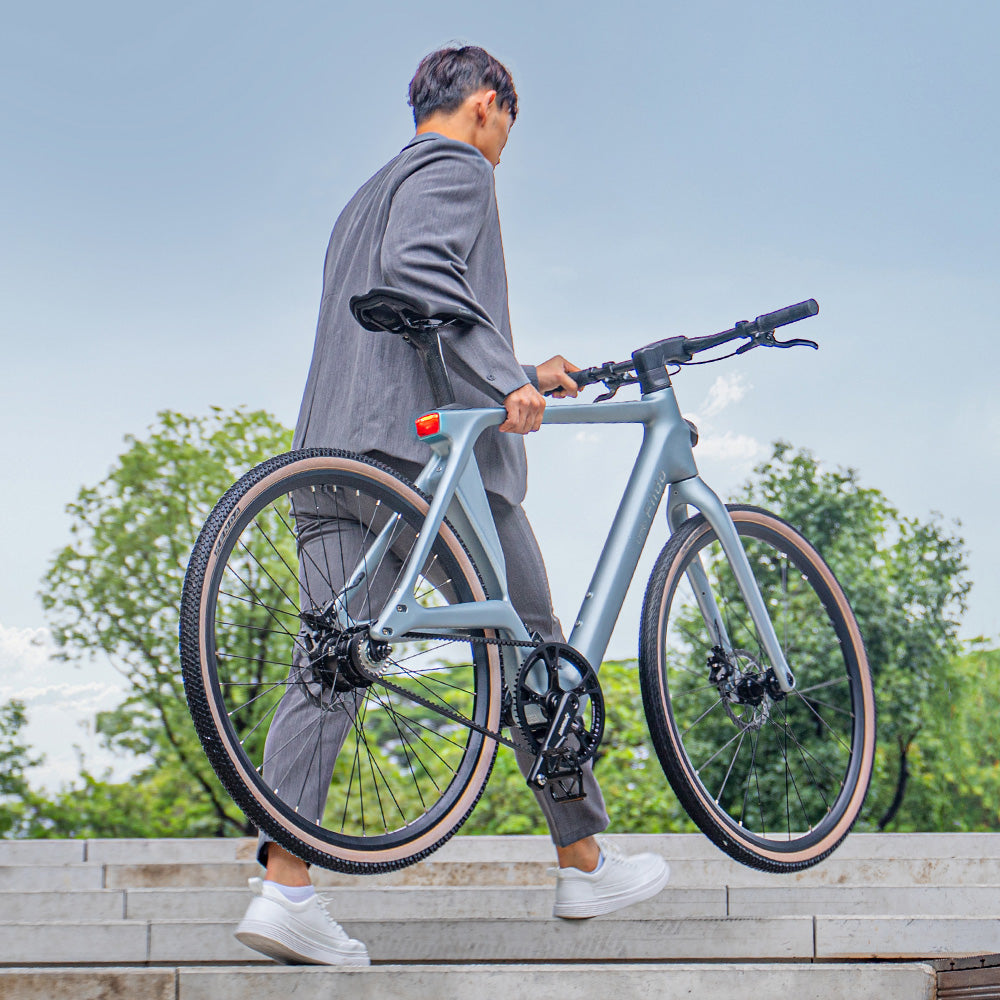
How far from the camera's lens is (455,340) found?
83.9 inches

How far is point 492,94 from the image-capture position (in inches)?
92.8

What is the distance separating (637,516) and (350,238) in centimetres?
82

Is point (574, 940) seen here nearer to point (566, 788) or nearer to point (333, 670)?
point (566, 788)

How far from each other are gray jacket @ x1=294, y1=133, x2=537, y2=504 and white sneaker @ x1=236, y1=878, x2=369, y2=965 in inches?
31.9

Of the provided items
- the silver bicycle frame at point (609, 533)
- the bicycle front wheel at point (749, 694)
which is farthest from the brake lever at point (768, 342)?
the bicycle front wheel at point (749, 694)

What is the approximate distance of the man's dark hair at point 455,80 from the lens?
2357 millimetres

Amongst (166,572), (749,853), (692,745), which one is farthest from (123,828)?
(749,853)

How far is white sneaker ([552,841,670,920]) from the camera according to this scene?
219 centimetres

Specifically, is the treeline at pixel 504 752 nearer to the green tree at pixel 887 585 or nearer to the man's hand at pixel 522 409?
the green tree at pixel 887 585

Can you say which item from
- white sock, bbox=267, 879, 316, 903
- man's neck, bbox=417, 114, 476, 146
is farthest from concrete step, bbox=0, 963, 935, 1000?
man's neck, bbox=417, 114, 476, 146

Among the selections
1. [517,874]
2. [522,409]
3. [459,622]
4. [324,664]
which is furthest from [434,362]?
[517,874]

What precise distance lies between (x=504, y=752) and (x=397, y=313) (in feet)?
27.3

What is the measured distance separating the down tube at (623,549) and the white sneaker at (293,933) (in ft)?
2.25

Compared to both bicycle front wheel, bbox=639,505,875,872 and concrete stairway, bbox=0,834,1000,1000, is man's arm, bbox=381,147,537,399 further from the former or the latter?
concrete stairway, bbox=0,834,1000,1000
